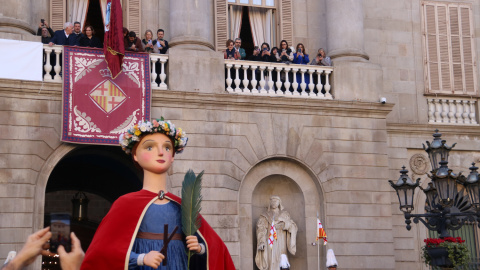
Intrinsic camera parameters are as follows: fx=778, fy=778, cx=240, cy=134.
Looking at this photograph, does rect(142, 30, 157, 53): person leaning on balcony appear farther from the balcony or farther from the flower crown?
the flower crown

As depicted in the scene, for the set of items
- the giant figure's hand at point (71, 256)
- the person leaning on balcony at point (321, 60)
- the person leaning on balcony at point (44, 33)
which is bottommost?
the giant figure's hand at point (71, 256)

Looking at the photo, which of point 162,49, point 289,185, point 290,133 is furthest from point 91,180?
point 290,133

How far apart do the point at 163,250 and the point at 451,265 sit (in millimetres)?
7524

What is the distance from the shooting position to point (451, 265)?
1423 centimetres

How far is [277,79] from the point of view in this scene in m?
19.0

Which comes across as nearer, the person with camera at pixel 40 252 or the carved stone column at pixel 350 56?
the person with camera at pixel 40 252

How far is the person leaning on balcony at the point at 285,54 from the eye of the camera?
762 inches

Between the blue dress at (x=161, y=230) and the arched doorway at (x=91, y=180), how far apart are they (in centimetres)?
846

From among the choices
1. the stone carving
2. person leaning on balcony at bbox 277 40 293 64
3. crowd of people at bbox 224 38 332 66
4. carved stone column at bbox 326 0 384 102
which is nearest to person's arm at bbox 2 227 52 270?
crowd of people at bbox 224 38 332 66

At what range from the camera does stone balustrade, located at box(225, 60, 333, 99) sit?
61.1ft

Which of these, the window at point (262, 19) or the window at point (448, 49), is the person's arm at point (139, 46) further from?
the window at point (448, 49)

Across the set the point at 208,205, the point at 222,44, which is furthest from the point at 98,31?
the point at 208,205

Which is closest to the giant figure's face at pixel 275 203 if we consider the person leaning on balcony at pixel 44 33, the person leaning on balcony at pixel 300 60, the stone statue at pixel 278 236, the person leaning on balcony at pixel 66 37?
the stone statue at pixel 278 236

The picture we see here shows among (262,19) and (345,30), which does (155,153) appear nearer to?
(345,30)
